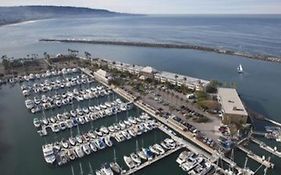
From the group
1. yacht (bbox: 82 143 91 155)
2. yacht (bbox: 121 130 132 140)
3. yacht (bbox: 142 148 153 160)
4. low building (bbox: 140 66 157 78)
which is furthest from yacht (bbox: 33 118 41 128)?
low building (bbox: 140 66 157 78)

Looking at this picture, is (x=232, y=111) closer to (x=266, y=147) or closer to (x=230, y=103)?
(x=230, y=103)

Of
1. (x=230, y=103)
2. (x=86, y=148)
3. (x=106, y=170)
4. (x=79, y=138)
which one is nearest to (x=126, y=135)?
(x=86, y=148)

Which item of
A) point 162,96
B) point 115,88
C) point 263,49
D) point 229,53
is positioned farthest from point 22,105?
point 263,49

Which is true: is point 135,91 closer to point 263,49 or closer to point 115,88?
point 115,88

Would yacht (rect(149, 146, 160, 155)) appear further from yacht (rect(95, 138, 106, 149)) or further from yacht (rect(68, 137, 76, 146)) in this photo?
yacht (rect(68, 137, 76, 146))

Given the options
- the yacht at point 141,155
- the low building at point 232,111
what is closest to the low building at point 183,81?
the low building at point 232,111
